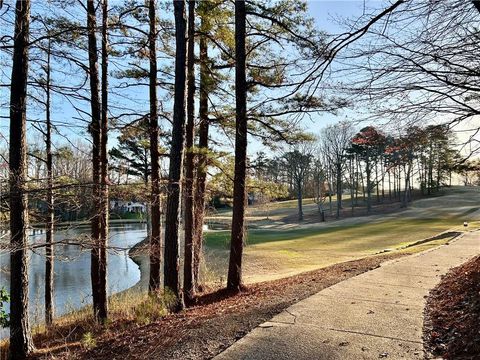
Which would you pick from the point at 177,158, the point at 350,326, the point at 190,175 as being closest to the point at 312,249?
the point at 190,175

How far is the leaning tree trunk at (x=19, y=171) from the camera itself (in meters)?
5.84

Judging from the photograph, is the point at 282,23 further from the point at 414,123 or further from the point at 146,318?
the point at 146,318

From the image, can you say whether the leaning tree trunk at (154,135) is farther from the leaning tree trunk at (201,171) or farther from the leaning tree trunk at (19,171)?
the leaning tree trunk at (19,171)

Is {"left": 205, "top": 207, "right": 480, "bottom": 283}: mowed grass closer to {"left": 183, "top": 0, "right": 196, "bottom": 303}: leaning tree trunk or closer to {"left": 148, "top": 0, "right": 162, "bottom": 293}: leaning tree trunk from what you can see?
{"left": 148, "top": 0, "right": 162, "bottom": 293}: leaning tree trunk

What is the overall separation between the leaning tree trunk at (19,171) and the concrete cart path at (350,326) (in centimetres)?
353

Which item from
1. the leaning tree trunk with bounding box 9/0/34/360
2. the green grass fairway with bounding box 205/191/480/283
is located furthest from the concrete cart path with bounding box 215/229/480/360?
the green grass fairway with bounding box 205/191/480/283

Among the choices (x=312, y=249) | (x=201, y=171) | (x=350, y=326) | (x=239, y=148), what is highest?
(x=239, y=148)

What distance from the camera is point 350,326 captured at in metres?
4.80

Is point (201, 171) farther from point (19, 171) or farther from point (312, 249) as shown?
point (312, 249)

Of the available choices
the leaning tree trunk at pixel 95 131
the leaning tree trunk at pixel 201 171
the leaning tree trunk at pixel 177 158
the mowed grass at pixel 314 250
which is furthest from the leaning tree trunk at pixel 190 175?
the mowed grass at pixel 314 250

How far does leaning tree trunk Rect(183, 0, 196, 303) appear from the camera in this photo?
9594 millimetres

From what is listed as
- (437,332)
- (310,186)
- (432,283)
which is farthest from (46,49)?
(310,186)

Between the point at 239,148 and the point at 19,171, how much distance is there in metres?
4.94

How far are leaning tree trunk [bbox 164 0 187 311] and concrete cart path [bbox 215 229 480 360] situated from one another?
272 centimetres
